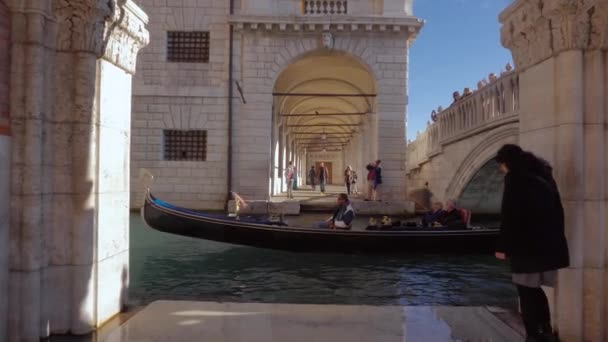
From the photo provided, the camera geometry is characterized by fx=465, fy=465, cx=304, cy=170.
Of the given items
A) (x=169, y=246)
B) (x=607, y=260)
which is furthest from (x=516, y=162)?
(x=169, y=246)

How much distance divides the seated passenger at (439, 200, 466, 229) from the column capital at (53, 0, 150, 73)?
6404mm

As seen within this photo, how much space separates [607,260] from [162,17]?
12.7 m

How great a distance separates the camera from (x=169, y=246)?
8961 millimetres

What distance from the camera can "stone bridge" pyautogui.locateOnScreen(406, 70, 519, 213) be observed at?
995 centimetres

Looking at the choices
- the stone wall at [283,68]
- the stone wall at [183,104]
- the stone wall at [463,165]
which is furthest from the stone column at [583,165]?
the stone wall at [183,104]

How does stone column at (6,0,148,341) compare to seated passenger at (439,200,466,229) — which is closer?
stone column at (6,0,148,341)

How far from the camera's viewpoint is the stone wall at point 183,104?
42.9 ft

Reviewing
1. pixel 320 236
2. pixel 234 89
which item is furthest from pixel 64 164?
pixel 234 89

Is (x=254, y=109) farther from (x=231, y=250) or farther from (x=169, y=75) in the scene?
(x=231, y=250)

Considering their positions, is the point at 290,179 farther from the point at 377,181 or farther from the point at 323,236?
the point at 323,236

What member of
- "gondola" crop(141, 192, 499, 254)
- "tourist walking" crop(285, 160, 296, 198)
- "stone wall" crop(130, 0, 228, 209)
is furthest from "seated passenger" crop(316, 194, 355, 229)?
"tourist walking" crop(285, 160, 296, 198)

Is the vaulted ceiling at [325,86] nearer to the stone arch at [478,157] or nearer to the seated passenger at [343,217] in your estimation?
the stone arch at [478,157]

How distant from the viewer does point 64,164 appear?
304 centimetres

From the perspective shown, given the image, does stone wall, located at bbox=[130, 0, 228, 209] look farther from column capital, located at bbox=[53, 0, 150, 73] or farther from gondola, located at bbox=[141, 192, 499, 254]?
column capital, located at bbox=[53, 0, 150, 73]
